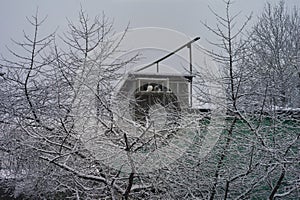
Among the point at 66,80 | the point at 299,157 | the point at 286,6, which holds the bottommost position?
the point at 299,157

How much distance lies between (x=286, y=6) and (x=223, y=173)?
24.8 feet

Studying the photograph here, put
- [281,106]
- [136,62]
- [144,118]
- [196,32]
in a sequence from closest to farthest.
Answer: [144,118] < [281,106] < [136,62] < [196,32]

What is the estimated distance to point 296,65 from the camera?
140 inches

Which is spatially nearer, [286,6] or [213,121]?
[213,121]

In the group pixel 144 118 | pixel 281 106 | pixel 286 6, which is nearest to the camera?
pixel 144 118

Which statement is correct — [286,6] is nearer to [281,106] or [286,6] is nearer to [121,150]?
[281,106]

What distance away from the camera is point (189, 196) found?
3078 millimetres

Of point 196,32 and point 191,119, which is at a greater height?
point 196,32

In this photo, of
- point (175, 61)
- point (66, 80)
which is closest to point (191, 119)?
point (175, 61)

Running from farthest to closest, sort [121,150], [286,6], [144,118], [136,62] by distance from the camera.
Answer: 1. [286,6]
2. [136,62]
3. [144,118]
4. [121,150]

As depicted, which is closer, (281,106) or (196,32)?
(281,106)

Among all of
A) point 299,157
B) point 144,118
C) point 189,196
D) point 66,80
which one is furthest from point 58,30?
point 299,157

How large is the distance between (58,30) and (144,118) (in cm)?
156

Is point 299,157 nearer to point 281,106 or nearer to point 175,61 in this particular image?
point 281,106
